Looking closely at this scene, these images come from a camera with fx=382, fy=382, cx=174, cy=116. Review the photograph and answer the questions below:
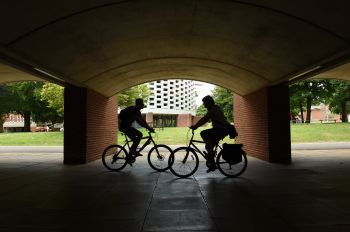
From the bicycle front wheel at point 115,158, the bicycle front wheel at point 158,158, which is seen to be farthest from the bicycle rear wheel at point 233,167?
the bicycle front wheel at point 115,158

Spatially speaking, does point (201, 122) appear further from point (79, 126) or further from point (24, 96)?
point (24, 96)

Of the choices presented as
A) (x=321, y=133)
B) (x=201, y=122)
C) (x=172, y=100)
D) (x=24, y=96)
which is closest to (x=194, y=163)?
(x=201, y=122)

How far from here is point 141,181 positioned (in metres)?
8.60

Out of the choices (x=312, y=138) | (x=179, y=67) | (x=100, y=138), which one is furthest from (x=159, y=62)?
(x=312, y=138)

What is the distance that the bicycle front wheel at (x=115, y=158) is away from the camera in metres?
10.7

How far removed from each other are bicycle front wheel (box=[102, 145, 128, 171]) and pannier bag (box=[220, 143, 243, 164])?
119 inches

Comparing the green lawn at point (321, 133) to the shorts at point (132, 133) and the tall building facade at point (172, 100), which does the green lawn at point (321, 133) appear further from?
the tall building facade at point (172, 100)

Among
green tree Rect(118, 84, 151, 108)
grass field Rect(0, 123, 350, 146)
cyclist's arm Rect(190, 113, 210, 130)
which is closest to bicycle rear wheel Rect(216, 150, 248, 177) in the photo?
cyclist's arm Rect(190, 113, 210, 130)

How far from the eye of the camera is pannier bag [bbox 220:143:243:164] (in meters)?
8.95

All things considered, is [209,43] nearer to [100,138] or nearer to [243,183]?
[243,183]

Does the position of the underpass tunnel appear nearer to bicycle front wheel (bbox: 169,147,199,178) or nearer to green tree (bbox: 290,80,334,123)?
bicycle front wheel (bbox: 169,147,199,178)

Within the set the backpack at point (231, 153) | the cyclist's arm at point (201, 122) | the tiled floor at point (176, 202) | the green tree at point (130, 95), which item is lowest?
the tiled floor at point (176, 202)

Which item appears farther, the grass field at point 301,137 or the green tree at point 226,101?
the green tree at point 226,101

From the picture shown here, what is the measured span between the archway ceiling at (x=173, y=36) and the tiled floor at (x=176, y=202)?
9.49ft
